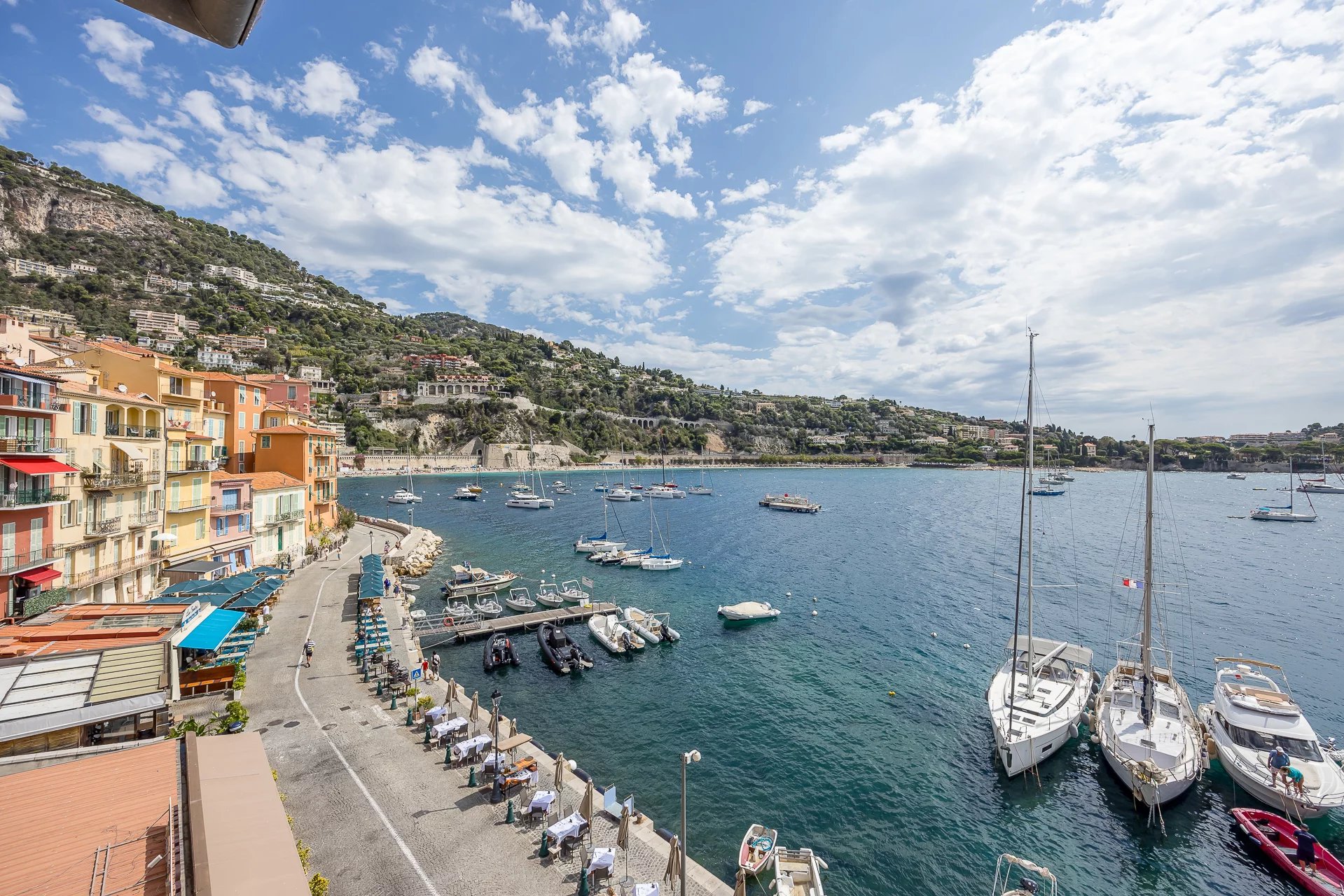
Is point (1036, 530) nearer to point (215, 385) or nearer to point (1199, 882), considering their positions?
point (1199, 882)

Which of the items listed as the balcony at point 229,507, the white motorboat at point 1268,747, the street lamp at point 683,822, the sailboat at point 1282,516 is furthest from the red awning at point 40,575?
the sailboat at point 1282,516

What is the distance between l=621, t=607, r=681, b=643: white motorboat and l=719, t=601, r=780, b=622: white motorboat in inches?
146

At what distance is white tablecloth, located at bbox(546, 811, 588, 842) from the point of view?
14.5 meters

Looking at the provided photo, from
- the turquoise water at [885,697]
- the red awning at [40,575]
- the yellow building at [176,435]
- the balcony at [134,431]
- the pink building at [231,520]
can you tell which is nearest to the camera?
the turquoise water at [885,697]

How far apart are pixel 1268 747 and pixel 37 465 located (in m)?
42.7

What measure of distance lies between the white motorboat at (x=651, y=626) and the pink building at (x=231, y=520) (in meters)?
21.6

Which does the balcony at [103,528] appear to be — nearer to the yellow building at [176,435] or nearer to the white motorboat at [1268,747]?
the yellow building at [176,435]

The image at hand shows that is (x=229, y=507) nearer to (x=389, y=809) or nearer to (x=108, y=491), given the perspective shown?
(x=108, y=491)

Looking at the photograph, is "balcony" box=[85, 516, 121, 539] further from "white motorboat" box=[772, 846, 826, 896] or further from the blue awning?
"white motorboat" box=[772, 846, 826, 896]

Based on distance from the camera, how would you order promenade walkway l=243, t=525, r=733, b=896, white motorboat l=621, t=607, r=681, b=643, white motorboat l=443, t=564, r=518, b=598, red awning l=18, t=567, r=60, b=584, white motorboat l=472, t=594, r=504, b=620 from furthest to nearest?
white motorboat l=443, t=564, r=518, b=598
white motorboat l=472, t=594, r=504, b=620
white motorboat l=621, t=607, r=681, b=643
red awning l=18, t=567, r=60, b=584
promenade walkway l=243, t=525, r=733, b=896

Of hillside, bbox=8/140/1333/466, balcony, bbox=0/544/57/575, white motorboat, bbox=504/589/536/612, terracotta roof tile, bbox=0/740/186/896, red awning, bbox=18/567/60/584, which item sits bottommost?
white motorboat, bbox=504/589/536/612

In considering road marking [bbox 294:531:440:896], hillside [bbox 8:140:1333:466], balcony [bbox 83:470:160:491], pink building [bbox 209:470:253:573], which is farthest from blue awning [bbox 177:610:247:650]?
hillside [bbox 8:140:1333:466]

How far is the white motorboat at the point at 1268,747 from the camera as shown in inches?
730

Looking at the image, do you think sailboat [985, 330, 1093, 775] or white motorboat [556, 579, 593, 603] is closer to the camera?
sailboat [985, 330, 1093, 775]
